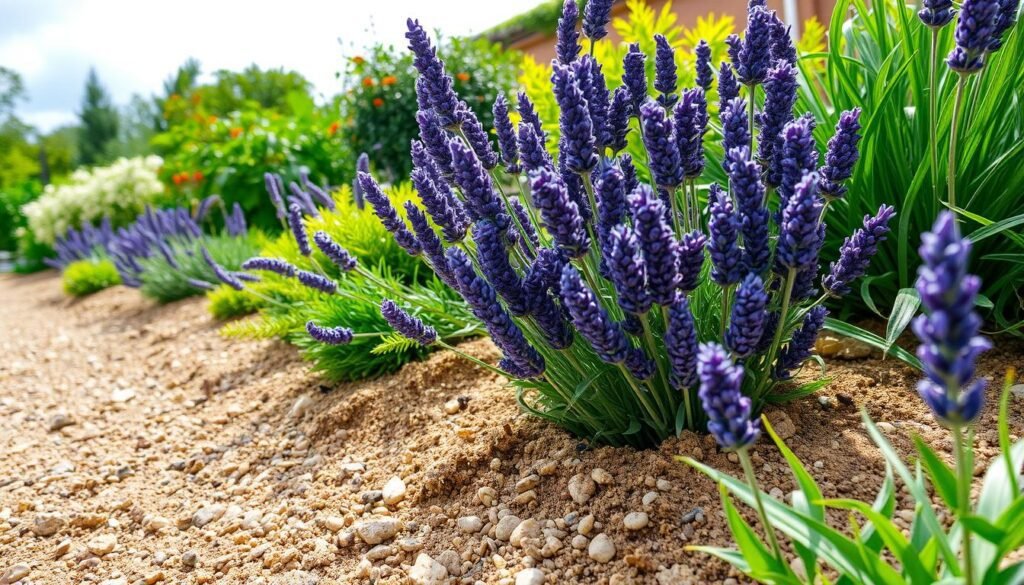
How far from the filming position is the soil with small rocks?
5.56 feet

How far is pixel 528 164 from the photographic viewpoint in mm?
1813

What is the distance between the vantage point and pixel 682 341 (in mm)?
1455

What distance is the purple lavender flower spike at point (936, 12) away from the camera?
5.31 ft

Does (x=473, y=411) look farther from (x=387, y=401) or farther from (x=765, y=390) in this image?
(x=765, y=390)

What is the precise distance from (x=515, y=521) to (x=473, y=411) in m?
0.78

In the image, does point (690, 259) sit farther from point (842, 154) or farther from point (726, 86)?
point (726, 86)

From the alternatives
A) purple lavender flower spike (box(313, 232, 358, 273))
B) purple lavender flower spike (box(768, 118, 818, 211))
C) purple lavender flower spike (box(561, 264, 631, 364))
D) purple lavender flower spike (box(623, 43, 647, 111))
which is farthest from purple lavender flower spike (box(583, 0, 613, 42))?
purple lavender flower spike (box(313, 232, 358, 273))

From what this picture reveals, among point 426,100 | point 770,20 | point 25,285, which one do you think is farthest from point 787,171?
point 25,285

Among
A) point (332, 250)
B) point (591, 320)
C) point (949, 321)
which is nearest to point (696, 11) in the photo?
point (332, 250)

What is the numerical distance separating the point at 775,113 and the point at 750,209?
420mm

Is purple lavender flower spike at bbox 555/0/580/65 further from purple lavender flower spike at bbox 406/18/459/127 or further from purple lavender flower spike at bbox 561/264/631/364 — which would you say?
purple lavender flower spike at bbox 561/264/631/364

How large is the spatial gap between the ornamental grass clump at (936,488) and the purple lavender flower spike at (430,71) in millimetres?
1047

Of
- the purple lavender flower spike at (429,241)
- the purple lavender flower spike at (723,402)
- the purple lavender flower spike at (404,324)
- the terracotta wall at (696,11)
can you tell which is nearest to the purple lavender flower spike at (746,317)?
the purple lavender flower spike at (723,402)

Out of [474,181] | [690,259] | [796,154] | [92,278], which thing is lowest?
[92,278]
